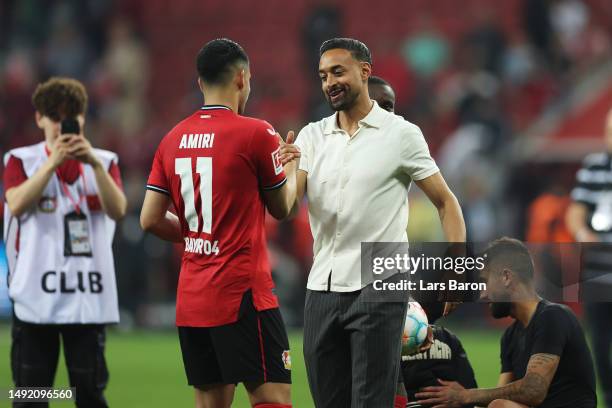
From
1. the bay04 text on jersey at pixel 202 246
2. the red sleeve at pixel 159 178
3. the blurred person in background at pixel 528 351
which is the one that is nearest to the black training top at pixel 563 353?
the blurred person in background at pixel 528 351

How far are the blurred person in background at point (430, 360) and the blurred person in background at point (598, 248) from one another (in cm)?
218

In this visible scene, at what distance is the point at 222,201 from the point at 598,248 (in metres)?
3.89

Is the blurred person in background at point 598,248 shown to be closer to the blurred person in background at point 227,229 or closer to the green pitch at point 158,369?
the green pitch at point 158,369

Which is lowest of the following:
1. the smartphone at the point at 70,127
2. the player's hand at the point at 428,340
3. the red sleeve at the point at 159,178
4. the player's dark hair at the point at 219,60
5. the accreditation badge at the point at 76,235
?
the player's hand at the point at 428,340

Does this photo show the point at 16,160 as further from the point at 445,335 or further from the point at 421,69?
the point at 421,69

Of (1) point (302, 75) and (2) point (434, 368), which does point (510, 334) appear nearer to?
(2) point (434, 368)

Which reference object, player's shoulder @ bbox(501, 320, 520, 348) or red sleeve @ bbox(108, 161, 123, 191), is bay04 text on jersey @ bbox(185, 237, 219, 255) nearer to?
red sleeve @ bbox(108, 161, 123, 191)

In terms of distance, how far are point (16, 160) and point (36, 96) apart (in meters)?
0.39

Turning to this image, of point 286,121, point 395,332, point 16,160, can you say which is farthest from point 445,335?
point 286,121

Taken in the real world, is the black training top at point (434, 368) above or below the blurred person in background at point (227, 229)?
below

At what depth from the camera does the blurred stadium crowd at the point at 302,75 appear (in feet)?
54.4

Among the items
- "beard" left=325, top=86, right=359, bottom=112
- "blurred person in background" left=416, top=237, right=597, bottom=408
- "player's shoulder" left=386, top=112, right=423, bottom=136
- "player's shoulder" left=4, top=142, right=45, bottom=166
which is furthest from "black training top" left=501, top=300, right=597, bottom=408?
"player's shoulder" left=4, top=142, right=45, bottom=166

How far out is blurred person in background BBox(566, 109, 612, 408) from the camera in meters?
8.75

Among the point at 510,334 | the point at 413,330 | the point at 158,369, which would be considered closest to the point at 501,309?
the point at 510,334
